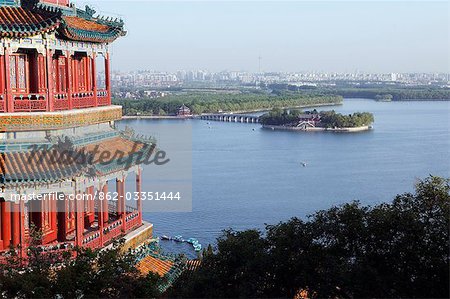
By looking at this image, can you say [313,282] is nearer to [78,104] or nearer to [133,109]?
[78,104]

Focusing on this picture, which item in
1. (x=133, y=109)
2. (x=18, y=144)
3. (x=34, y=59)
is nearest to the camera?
(x=18, y=144)

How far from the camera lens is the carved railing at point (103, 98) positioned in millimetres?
7159

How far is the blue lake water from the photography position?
2058cm

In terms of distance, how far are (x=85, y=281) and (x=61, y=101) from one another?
264 centimetres

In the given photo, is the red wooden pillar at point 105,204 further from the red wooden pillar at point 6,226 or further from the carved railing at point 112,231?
the red wooden pillar at point 6,226

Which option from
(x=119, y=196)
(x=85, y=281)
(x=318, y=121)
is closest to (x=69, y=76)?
(x=119, y=196)

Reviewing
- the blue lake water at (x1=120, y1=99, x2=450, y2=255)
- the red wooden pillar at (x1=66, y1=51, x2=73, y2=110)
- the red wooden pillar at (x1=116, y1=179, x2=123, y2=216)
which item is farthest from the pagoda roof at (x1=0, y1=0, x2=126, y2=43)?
the blue lake water at (x1=120, y1=99, x2=450, y2=255)

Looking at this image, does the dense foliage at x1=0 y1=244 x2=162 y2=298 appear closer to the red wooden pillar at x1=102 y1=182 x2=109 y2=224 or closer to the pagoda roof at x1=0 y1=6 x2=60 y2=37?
the pagoda roof at x1=0 y1=6 x2=60 y2=37

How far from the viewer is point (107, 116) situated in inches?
278

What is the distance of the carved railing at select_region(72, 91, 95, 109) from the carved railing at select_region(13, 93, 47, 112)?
1.46 ft

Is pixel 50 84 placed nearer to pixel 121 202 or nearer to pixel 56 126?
pixel 56 126

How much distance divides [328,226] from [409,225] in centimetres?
52

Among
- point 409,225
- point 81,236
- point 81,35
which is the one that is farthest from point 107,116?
point 409,225

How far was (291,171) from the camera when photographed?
29859 mm
